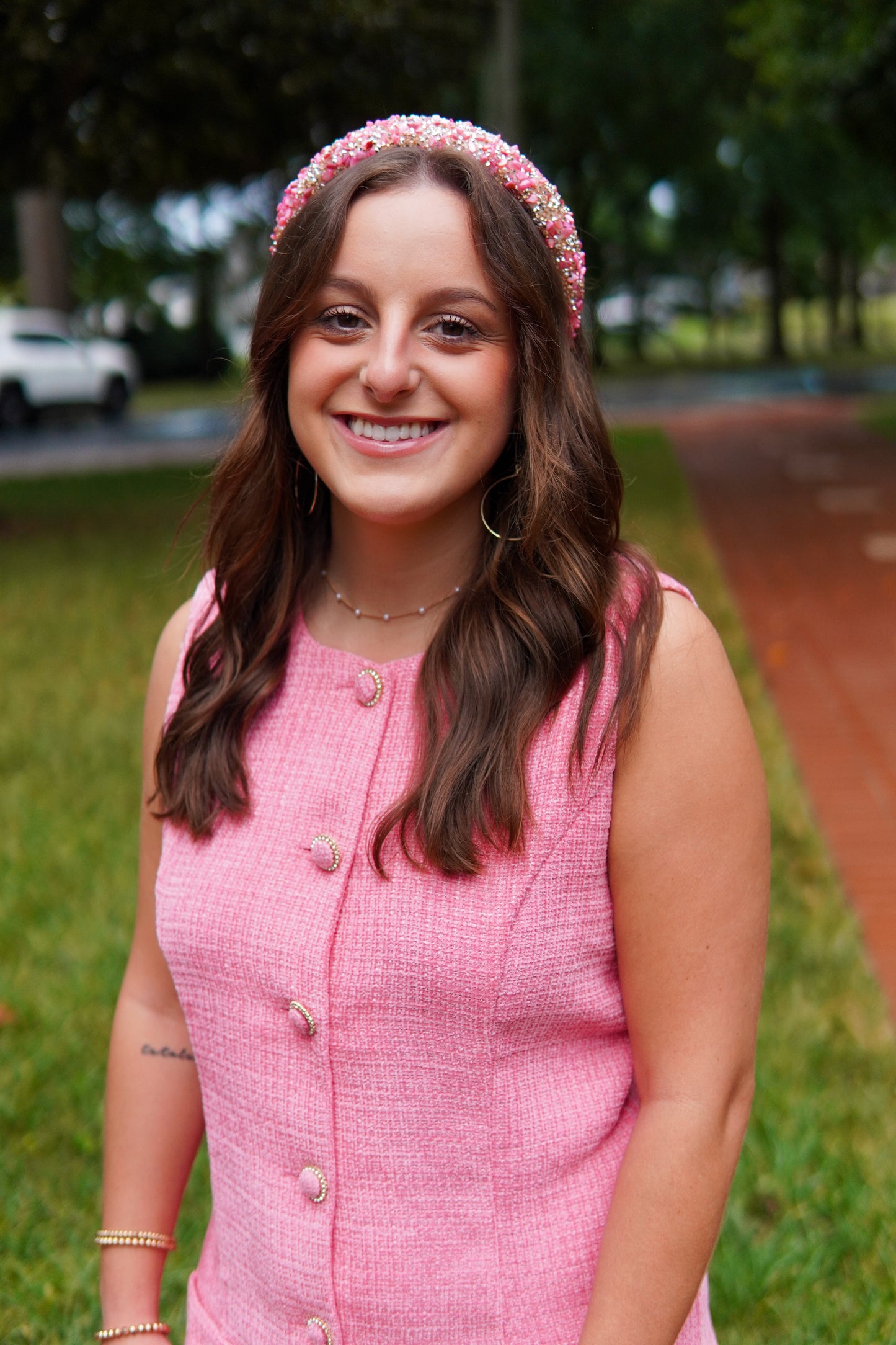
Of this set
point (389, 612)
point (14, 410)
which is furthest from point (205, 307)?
point (389, 612)

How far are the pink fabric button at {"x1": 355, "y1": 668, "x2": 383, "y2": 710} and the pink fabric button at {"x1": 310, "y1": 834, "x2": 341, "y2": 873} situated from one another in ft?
0.56

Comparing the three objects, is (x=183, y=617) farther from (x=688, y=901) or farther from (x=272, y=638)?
(x=688, y=901)

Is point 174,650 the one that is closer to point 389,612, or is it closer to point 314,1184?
point 389,612

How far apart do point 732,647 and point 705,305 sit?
43932mm

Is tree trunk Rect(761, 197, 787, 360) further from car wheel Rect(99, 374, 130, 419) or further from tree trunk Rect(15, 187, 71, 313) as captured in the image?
tree trunk Rect(15, 187, 71, 313)

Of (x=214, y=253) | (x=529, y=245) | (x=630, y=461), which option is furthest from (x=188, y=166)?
(x=214, y=253)

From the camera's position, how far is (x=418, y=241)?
1525 mm

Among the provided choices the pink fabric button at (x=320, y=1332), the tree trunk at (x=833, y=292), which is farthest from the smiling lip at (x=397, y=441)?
the tree trunk at (x=833, y=292)

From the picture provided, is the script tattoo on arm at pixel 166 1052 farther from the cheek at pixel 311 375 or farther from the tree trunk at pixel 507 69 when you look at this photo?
the tree trunk at pixel 507 69

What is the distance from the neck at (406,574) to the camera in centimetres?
169

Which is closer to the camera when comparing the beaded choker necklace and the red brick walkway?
the beaded choker necklace

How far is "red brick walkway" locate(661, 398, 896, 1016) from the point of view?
4.70m

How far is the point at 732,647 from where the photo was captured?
268 inches

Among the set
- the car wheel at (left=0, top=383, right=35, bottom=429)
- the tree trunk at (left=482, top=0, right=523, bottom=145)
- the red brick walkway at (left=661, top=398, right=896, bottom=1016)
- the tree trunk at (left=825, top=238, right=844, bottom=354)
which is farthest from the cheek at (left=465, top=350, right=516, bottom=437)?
the tree trunk at (left=825, top=238, right=844, bottom=354)
